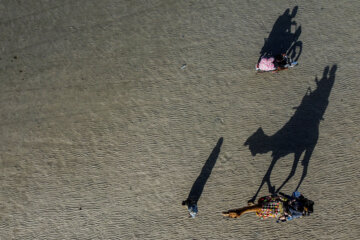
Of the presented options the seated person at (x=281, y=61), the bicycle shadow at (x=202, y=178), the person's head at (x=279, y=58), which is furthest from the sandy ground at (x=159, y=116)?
the person's head at (x=279, y=58)

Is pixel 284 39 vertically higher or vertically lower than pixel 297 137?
higher

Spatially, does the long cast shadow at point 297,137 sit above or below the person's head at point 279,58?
below

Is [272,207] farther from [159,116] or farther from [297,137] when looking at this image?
[159,116]

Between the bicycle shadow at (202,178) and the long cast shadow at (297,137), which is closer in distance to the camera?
the bicycle shadow at (202,178)

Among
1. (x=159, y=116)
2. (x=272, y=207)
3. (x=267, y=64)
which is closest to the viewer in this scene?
(x=272, y=207)

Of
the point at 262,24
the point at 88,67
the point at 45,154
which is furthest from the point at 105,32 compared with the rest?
the point at 262,24

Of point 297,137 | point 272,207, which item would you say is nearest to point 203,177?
point 272,207

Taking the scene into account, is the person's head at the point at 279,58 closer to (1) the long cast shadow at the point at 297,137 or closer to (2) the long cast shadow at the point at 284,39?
(2) the long cast shadow at the point at 284,39

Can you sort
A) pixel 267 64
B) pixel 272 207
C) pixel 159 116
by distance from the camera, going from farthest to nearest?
pixel 159 116 → pixel 267 64 → pixel 272 207
